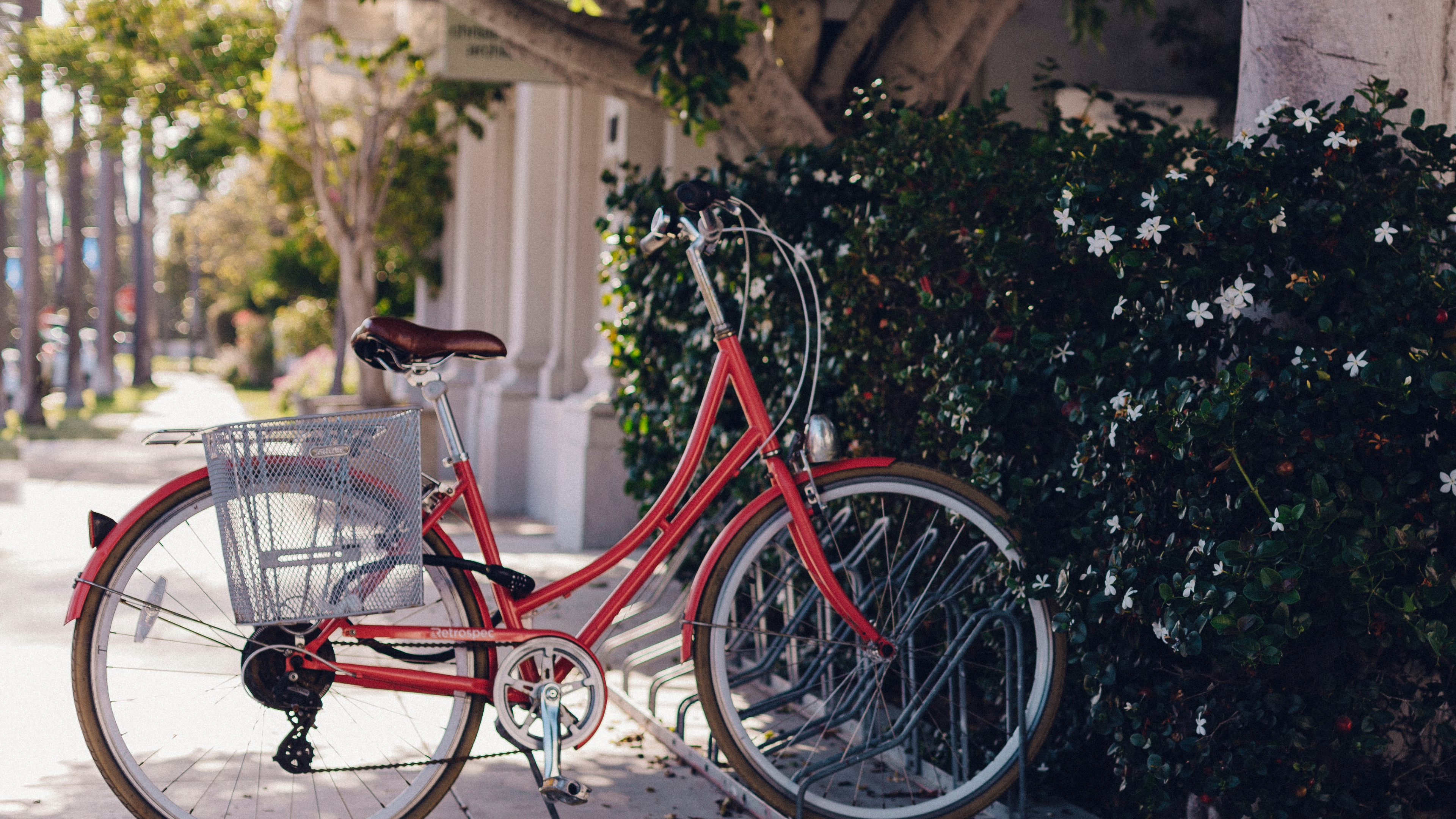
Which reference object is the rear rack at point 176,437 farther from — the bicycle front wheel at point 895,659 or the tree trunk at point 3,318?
Result: the tree trunk at point 3,318

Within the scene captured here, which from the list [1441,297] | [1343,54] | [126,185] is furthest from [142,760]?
[126,185]

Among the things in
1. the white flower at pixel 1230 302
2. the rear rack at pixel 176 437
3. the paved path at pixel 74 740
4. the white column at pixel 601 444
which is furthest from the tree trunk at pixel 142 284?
the white flower at pixel 1230 302

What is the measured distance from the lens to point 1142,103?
4.55 m

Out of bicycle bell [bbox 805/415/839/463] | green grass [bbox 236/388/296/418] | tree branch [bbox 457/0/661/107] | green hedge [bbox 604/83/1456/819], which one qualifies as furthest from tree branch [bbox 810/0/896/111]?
green grass [bbox 236/388/296/418]

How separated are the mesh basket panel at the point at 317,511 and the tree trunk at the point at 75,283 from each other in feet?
64.2

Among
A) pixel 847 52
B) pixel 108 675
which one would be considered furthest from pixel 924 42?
pixel 108 675

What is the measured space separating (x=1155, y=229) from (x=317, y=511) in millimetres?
1879

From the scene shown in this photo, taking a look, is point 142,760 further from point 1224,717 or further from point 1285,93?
point 1285,93

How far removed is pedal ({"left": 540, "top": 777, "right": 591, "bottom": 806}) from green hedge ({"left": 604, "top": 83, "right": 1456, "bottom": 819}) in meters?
1.17

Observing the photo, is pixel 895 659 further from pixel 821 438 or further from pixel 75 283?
pixel 75 283

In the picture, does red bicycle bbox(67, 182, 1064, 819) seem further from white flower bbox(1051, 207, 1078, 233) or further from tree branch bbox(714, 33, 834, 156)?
tree branch bbox(714, 33, 834, 156)

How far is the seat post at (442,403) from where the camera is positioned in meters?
2.97

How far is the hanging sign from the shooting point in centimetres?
805

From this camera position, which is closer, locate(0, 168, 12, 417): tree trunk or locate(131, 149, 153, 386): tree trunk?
locate(0, 168, 12, 417): tree trunk
